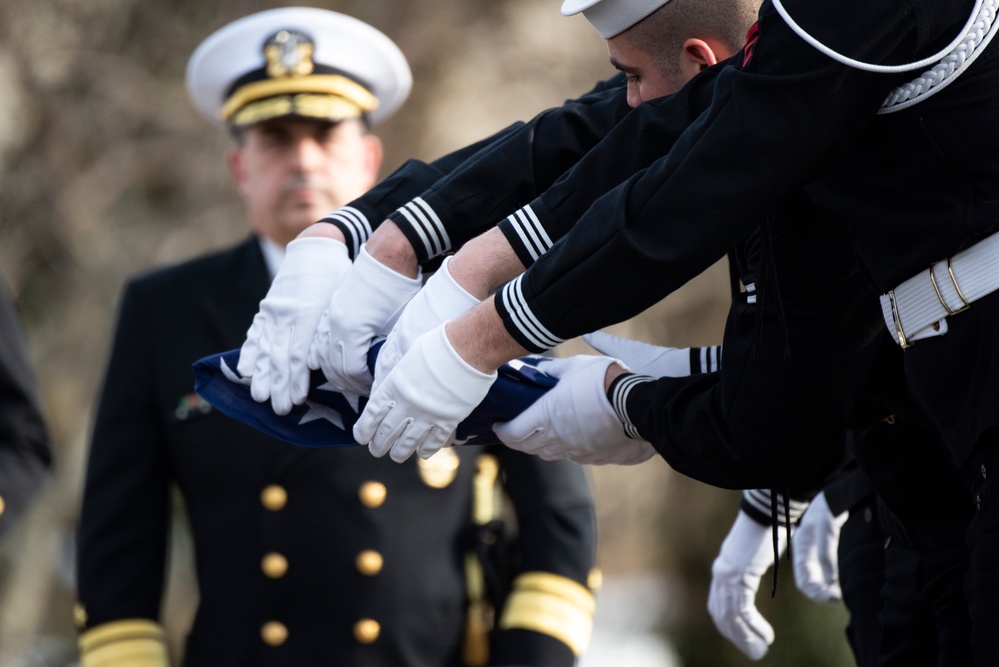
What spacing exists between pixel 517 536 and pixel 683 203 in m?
1.75

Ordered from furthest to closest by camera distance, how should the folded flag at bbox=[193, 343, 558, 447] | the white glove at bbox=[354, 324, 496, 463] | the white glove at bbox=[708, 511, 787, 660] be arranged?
the white glove at bbox=[708, 511, 787, 660] < the folded flag at bbox=[193, 343, 558, 447] < the white glove at bbox=[354, 324, 496, 463]

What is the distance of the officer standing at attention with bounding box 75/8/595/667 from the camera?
12.0ft

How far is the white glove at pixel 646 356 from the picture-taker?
9.49 feet

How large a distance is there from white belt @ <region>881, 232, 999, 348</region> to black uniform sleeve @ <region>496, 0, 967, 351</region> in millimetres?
209

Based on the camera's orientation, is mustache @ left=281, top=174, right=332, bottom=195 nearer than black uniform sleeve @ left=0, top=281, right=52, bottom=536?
Yes

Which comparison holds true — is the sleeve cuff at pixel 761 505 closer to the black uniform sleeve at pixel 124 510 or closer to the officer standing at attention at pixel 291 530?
the officer standing at attention at pixel 291 530

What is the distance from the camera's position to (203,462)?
12.3 feet

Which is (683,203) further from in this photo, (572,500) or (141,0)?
(141,0)

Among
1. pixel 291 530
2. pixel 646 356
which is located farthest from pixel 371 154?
pixel 646 356

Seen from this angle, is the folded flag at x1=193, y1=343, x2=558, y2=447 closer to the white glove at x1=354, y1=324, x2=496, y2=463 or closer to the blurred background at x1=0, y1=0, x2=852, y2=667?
the white glove at x1=354, y1=324, x2=496, y2=463

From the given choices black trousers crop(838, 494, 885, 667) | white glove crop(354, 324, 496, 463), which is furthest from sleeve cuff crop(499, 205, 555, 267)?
black trousers crop(838, 494, 885, 667)

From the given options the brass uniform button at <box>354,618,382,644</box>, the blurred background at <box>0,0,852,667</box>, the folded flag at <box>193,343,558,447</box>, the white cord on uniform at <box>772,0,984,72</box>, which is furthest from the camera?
the blurred background at <box>0,0,852,667</box>

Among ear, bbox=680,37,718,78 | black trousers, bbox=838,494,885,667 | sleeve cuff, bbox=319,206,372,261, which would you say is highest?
ear, bbox=680,37,718,78

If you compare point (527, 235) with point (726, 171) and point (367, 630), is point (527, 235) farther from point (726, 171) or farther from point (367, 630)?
point (367, 630)
